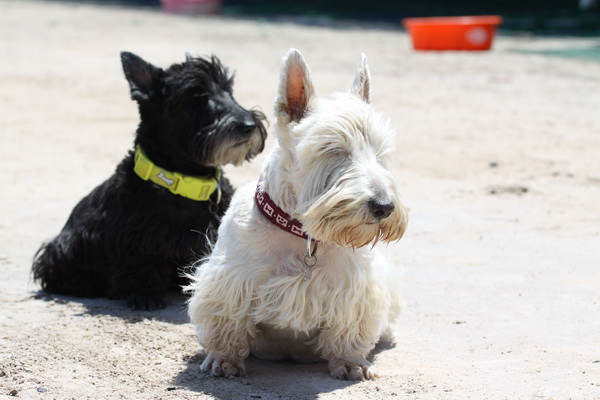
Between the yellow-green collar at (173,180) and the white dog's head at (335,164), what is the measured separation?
140cm

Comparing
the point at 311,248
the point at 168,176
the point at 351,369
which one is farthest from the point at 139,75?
the point at 351,369

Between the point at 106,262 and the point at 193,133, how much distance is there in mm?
1054

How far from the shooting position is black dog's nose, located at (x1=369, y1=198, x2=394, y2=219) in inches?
149

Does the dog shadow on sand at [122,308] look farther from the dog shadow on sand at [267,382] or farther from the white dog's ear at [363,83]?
the white dog's ear at [363,83]

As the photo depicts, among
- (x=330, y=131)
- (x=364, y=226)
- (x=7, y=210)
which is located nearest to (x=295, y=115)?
(x=330, y=131)

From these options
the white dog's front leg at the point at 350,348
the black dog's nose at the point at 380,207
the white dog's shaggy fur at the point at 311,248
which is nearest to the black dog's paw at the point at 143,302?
the white dog's shaggy fur at the point at 311,248

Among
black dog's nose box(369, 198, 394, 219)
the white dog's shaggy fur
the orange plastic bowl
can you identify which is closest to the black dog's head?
the white dog's shaggy fur

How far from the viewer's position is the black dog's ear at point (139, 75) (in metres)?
5.55

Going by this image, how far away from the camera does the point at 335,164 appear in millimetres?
3957

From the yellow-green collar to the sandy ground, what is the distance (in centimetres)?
74

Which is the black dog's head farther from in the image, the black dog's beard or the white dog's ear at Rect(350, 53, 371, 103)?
the white dog's ear at Rect(350, 53, 371, 103)

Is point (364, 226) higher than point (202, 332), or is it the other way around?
point (364, 226)

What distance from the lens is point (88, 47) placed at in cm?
1833

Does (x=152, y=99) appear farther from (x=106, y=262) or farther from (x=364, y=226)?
(x=364, y=226)
